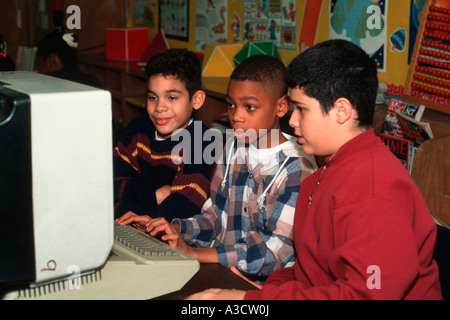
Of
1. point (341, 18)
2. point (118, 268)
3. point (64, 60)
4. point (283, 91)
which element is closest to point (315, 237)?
point (118, 268)

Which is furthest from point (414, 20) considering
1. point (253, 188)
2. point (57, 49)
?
point (57, 49)

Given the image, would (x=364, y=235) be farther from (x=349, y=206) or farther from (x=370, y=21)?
(x=370, y=21)

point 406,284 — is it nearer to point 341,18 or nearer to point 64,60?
point 341,18

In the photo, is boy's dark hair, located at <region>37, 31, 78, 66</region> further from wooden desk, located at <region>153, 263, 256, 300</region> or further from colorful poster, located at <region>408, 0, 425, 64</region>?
wooden desk, located at <region>153, 263, 256, 300</region>

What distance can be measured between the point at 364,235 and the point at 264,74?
89 cm

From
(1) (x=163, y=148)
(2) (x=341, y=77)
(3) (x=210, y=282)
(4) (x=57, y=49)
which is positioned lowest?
(3) (x=210, y=282)

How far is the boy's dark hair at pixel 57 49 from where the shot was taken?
3.71 metres

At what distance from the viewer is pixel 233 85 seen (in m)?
1.71

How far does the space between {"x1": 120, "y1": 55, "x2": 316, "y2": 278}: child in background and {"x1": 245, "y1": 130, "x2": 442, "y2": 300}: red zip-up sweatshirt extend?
0.69 ft

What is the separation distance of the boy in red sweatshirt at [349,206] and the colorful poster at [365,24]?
4.43 feet

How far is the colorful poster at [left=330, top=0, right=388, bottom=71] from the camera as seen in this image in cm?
239

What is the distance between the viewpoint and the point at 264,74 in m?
1.69

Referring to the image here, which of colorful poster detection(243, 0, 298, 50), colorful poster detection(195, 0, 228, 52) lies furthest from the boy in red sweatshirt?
colorful poster detection(195, 0, 228, 52)

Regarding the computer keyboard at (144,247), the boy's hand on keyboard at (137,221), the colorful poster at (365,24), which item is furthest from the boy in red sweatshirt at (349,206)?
the colorful poster at (365,24)
